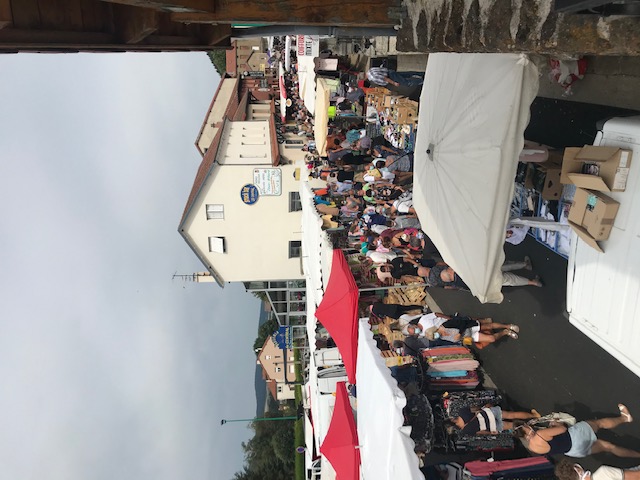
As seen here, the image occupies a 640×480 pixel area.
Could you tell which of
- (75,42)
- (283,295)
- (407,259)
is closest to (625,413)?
(407,259)

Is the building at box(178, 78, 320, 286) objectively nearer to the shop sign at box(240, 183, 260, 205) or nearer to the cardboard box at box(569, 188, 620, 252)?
the shop sign at box(240, 183, 260, 205)

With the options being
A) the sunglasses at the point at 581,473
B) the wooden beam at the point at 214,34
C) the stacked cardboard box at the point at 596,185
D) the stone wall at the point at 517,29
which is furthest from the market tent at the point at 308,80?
the sunglasses at the point at 581,473

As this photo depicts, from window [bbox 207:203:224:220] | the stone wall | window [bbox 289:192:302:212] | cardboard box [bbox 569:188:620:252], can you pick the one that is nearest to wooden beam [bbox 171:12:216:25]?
the stone wall

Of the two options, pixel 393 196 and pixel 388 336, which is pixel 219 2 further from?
pixel 393 196

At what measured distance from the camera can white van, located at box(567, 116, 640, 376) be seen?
3484mm

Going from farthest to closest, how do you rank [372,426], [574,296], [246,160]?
[246,160] → [372,426] → [574,296]

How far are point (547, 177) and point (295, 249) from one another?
13826 mm

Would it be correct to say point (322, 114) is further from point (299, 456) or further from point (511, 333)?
point (299, 456)

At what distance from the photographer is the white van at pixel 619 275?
137 inches

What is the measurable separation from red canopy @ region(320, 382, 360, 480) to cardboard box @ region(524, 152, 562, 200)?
5690 millimetres

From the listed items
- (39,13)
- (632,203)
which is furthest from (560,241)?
(39,13)

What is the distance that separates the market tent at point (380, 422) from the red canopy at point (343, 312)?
92 cm

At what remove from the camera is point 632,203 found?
3.50 m

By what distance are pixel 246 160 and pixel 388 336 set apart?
34.8 ft
